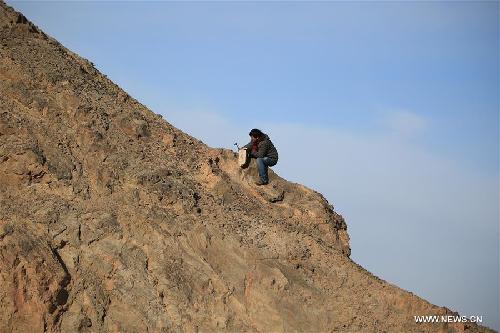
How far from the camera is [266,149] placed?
633 inches

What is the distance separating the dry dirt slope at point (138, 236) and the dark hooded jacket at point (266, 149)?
784 mm

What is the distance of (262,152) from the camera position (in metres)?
16.0

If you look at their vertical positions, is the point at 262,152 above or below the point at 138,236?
above

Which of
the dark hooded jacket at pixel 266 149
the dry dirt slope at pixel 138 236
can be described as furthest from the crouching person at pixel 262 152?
the dry dirt slope at pixel 138 236

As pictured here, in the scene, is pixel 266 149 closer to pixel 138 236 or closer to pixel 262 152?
pixel 262 152

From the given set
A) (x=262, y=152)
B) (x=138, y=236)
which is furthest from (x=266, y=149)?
(x=138, y=236)

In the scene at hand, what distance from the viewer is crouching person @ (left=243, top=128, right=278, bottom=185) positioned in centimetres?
1590

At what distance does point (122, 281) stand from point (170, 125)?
5346 millimetres

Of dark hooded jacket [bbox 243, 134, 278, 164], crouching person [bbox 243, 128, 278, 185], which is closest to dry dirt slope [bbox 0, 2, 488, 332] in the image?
crouching person [bbox 243, 128, 278, 185]

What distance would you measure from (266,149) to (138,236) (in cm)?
463

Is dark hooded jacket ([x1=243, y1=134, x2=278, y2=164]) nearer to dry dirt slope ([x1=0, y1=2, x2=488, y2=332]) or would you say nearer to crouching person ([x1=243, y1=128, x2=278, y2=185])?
crouching person ([x1=243, y1=128, x2=278, y2=185])

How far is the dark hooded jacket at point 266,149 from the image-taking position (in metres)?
16.0

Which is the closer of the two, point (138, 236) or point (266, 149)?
point (138, 236)

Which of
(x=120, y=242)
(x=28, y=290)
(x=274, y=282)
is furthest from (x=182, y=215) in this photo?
(x=28, y=290)
